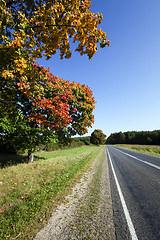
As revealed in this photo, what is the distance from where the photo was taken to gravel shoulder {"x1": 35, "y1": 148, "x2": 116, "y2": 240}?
2611mm

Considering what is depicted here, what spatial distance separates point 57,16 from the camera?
262cm

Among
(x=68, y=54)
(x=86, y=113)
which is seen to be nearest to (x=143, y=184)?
(x=86, y=113)

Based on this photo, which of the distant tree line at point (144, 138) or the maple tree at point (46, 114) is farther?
the distant tree line at point (144, 138)

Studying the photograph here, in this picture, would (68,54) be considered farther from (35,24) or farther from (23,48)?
(23,48)

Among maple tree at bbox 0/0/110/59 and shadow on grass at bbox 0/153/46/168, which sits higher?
maple tree at bbox 0/0/110/59

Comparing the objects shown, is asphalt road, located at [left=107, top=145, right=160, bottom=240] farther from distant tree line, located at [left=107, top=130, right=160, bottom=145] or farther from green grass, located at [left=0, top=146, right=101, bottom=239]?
distant tree line, located at [left=107, top=130, right=160, bottom=145]

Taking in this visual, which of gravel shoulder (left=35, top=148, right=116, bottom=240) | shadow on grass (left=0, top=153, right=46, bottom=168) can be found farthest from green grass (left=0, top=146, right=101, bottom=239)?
shadow on grass (left=0, top=153, right=46, bottom=168)

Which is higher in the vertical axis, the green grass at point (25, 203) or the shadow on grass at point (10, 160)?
the green grass at point (25, 203)

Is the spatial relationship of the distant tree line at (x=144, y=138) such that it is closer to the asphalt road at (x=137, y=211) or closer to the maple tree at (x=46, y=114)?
the maple tree at (x=46, y=114)

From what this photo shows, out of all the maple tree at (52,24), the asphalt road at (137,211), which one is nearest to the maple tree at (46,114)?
the maple tree at (52,24)

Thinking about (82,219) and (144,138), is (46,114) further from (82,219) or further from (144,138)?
(144,138)

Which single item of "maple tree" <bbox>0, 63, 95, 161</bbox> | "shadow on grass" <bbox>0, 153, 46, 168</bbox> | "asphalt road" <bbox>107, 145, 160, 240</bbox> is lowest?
"shadow on grass" <bbox>0, 153, 46, 168</bbox>

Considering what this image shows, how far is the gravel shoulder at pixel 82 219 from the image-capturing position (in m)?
2.61

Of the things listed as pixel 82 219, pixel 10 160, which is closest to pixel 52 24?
pixel 82 219
